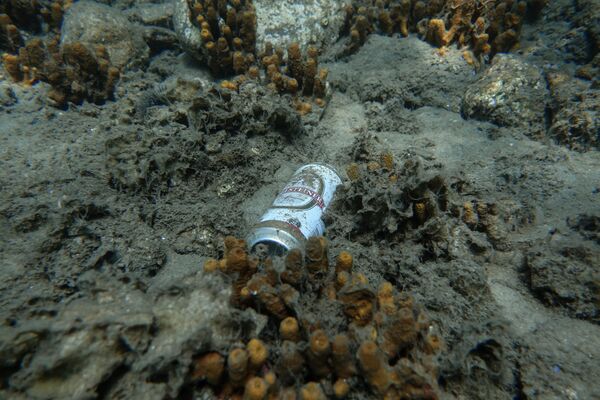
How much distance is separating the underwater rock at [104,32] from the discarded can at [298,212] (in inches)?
150

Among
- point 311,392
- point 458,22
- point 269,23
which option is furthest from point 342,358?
point 458,22

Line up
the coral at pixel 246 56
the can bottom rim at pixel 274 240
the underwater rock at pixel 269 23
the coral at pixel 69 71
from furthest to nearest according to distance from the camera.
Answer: the underwater rock at pixel 269 23
the coral at pixel 246 56
the coral at pixel 69 71
the can bottom rim at pixel 274 240

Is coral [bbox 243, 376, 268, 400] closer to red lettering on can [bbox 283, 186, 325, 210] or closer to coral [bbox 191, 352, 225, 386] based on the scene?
coral [bbox 191, 352, 225, 386]

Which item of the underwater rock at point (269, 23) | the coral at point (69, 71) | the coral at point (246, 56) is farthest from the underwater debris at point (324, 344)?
the underwater rock at point (269, 23)

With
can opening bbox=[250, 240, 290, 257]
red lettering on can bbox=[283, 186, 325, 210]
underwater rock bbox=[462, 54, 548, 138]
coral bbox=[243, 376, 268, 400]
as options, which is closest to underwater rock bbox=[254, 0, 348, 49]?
underwater rock bbox=[462, 54, 548, 138]

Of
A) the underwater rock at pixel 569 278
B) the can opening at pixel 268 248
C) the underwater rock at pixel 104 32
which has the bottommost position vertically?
the can opening at pixel 268 248

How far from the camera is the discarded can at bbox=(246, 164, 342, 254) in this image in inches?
94.3

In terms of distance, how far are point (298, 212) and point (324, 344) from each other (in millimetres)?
1228

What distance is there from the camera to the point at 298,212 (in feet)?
8.51

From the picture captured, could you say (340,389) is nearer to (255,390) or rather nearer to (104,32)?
(255,390)

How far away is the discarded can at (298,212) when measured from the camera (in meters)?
2.40

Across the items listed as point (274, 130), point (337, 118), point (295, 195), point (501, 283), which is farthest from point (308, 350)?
point (337, 118)

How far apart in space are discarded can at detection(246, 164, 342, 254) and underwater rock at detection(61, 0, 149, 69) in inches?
150

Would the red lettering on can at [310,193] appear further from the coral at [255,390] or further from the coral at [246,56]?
the coral at [246,56]
